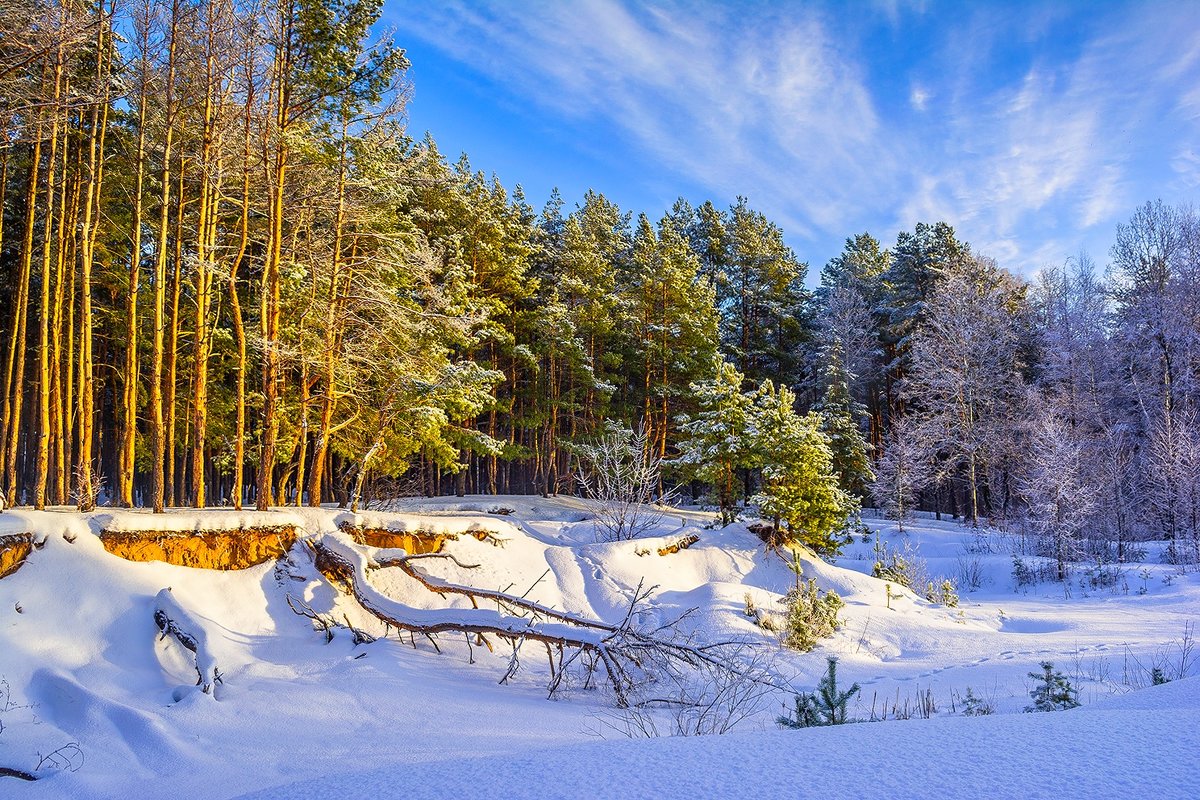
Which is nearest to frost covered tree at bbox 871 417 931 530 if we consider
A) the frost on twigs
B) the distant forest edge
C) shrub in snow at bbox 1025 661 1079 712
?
the distant forest edge

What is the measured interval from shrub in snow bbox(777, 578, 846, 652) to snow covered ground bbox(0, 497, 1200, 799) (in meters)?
0.33

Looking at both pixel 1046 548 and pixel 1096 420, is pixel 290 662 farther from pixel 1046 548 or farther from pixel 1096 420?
pixel 1096 420

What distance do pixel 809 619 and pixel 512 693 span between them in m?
5.20

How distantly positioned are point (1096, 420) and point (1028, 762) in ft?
94.9

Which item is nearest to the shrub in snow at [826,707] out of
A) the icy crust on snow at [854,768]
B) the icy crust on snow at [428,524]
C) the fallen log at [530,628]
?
the fallen log at [530,628]

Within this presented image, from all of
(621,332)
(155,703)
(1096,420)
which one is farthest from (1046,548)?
(155,703)

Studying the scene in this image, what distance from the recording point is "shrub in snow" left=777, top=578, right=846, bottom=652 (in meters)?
9.09

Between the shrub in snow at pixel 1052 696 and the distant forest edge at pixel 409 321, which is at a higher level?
the distant forest edge at pixel 409 321

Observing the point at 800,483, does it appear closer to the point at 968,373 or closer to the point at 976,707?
the point at 976,707

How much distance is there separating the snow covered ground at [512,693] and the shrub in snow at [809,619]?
33 cm

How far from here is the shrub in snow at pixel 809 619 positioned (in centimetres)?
909

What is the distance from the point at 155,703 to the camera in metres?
4.91

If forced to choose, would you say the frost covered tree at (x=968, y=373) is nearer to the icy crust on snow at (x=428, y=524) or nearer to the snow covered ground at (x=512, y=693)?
the snow covered ground at (x=512, y=693)

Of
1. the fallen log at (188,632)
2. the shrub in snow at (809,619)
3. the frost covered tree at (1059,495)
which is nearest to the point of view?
the fallen log at (188,632)
